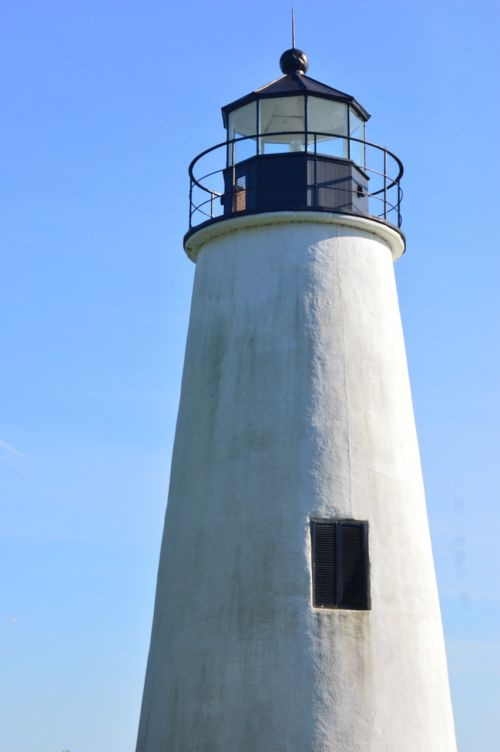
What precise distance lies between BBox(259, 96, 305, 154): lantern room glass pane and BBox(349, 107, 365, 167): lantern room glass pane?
75cm

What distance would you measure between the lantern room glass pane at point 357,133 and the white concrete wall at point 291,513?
50.9 inches

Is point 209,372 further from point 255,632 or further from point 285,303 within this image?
point 255,632

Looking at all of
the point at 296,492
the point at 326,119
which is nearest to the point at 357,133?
the point at 326,119

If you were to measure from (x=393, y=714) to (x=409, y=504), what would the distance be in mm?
2845

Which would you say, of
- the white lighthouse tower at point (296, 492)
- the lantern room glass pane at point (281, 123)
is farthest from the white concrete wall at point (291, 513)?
the lantern room glass pane at point (281, 123)

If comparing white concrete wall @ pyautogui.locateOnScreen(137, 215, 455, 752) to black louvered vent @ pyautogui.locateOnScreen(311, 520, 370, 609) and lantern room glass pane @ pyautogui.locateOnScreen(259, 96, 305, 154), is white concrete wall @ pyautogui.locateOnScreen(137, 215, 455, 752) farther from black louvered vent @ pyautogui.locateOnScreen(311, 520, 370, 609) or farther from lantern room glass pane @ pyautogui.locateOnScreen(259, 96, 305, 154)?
lantern room glass pane @ pyautogui.locateOnScreen(259, 96, 305, 154)

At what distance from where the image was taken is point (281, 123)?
61.3 feet

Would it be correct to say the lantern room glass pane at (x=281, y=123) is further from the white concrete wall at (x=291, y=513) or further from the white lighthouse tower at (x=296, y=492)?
the white concrete wall at (x=291, y=513)

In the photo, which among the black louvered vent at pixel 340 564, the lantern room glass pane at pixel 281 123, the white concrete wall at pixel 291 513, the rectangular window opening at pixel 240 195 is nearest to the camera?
the white concrete wall at pixel 291 513

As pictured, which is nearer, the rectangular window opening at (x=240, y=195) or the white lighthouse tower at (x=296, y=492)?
the white lighthouse tower at (x=296, y=492)

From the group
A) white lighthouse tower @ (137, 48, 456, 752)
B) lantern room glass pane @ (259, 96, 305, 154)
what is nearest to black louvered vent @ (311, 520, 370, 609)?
white lighthouse tower @ (137, 48, 456, 752)

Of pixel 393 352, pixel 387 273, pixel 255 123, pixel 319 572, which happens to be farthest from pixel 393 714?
pixel 255 123

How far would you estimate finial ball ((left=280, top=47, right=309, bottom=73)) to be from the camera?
61.6 feet

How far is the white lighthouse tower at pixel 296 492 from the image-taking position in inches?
599
